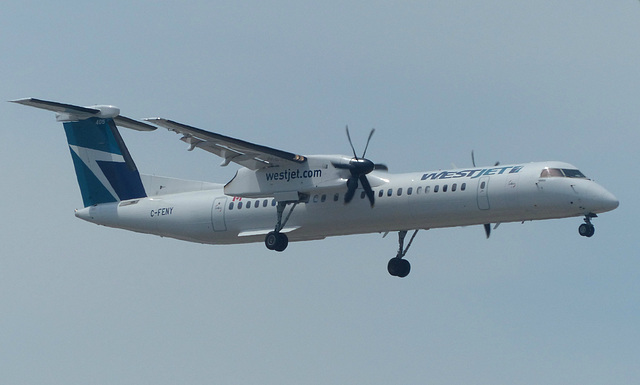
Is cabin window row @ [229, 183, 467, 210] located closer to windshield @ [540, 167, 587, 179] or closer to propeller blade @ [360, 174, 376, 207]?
propeller blade @ [360, 174, 376, 207]

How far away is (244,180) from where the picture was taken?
100ft

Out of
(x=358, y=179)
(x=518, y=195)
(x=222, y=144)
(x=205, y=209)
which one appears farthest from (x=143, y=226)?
(x=518, y=195)

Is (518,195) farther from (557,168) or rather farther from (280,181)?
(280,181)

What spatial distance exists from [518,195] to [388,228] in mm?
3967

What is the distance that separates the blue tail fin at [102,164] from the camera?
33656mm

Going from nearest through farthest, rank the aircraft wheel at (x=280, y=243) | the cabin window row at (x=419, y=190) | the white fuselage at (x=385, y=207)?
the white fuselage at (x=385, y=207), the cabin window row at (x=419, y=190), the aircraft wheel at (x=280, y=243)

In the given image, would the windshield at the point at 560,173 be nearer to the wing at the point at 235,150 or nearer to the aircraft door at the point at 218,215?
the wing at the point at 235,150

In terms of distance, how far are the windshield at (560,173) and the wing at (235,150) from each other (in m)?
6.70

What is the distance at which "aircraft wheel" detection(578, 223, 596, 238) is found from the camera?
26541mm

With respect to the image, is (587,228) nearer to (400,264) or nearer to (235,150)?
(400,264)

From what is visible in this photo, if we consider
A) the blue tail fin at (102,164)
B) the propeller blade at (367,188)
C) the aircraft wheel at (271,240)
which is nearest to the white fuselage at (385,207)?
the propeller blade at (367,188)

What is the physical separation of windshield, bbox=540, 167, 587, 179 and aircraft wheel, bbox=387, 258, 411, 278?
6.08 m

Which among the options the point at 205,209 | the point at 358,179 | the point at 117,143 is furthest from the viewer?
the point at 117,143

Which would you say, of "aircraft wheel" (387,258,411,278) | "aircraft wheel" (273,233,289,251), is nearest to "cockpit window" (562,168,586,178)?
"aircraft wheel" (387,258,411,278)
